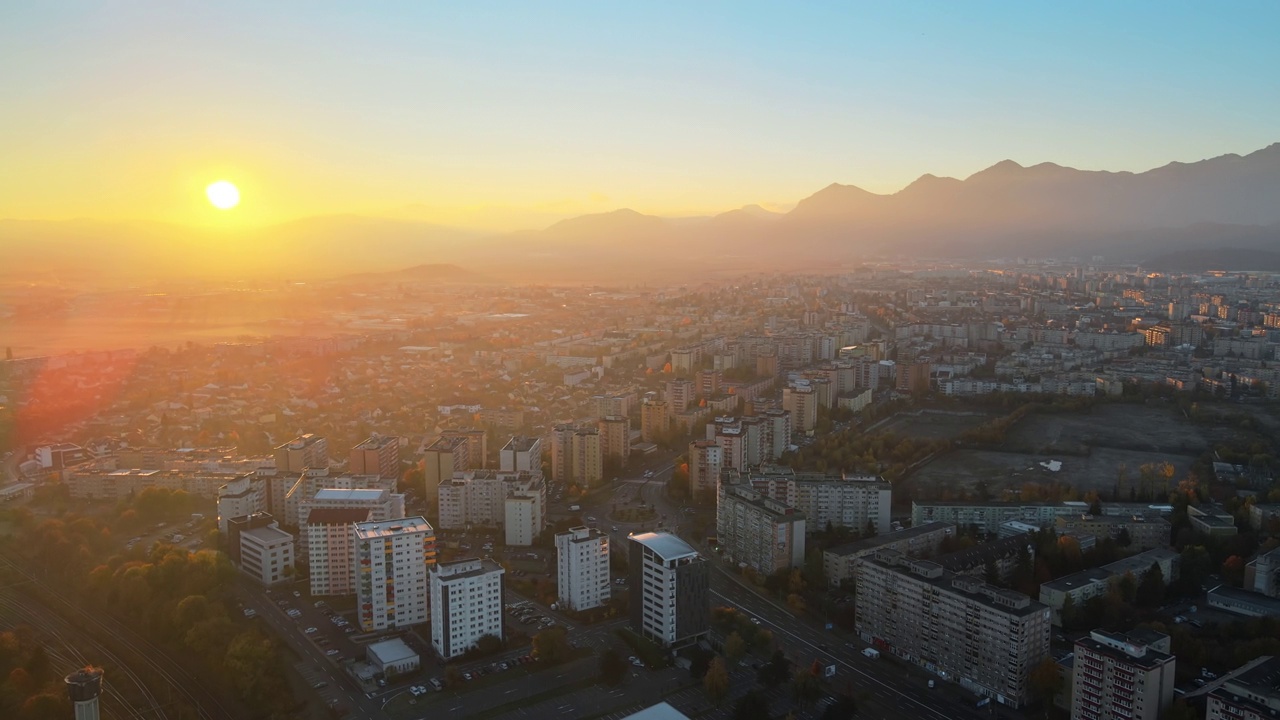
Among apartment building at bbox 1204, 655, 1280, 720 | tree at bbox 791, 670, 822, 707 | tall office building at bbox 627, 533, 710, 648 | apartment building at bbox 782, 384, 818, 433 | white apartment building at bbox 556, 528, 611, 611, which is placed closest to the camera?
apartment building at bbox 1204, 655, 1280, 720

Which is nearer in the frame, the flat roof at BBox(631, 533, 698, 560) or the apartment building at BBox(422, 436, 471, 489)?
the flat roof at BBox(631, 533, 698, 560)

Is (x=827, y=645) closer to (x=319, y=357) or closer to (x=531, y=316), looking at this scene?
(x=319, y=357)

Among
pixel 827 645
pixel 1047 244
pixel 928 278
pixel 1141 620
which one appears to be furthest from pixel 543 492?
pixel 1047 244

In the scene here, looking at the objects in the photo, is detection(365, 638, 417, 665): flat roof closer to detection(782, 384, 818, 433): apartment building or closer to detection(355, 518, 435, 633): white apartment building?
detection(355, 518, 435, 633): white apartment building

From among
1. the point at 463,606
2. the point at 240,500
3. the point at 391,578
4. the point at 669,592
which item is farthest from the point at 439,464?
the point at 669,592

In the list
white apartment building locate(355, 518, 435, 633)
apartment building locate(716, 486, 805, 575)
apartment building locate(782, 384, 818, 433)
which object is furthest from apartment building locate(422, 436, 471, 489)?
apartment building locate(782, 384, 818, 433)

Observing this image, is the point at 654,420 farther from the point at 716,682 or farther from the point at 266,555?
the point at 716,682

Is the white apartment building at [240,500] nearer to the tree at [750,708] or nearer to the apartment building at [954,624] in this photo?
the tree at [750,708]

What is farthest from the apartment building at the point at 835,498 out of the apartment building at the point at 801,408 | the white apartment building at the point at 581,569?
the apartment building at the point at 801,408
